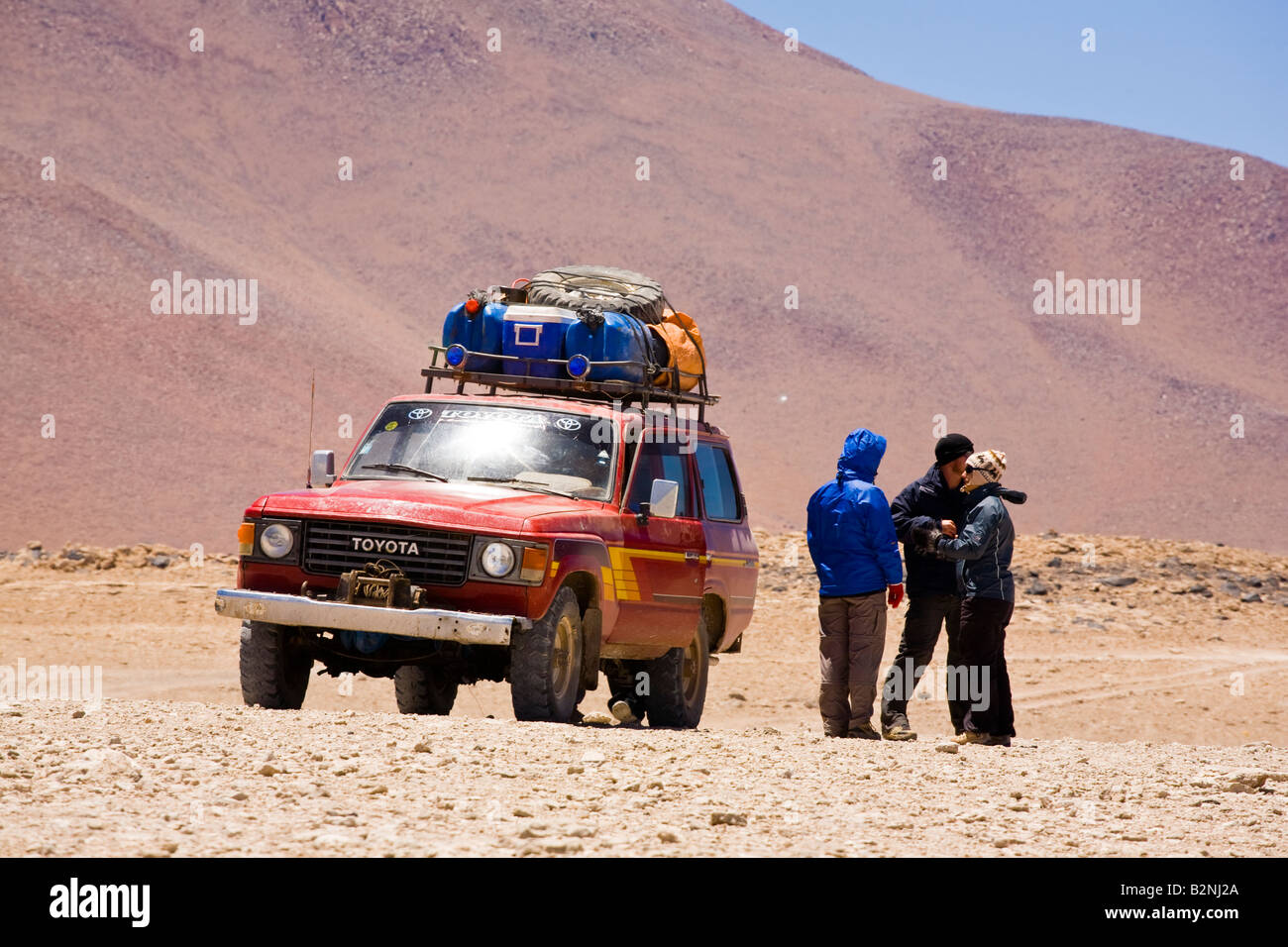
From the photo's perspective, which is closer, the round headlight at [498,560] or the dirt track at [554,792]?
the dirt track at [554,792]

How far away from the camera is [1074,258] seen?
88.5 meters

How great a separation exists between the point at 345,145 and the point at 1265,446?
46.7 metres

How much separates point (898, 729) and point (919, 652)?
0.59m

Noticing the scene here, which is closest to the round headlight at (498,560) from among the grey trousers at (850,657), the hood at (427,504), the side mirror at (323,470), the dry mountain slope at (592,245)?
the hood at (427,504)

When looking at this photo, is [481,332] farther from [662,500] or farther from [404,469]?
[662,500]

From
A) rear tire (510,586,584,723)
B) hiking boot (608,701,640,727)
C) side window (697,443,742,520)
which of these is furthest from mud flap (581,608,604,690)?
side window (697,443,742,520)

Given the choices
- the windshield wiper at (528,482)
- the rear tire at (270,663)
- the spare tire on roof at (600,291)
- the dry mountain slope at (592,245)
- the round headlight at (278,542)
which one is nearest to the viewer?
the round headlight at (278,542)

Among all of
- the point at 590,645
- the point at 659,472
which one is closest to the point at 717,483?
the point at 659,472

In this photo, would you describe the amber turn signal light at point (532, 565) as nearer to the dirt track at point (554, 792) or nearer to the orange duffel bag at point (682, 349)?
the dirt track at point (554, 792)

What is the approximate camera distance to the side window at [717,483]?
12.7 metres

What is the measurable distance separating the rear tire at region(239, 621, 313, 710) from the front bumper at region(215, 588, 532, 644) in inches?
29.6

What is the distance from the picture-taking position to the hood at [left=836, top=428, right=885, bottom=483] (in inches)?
436

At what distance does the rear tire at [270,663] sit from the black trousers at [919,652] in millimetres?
3831

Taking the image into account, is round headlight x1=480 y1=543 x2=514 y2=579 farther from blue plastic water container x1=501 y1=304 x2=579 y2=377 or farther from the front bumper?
blue plastic water container x1=501 y1=304 x2=579 y2=377
